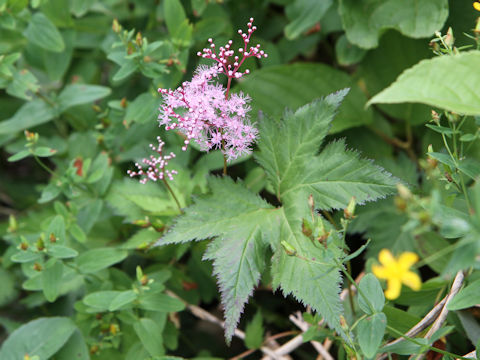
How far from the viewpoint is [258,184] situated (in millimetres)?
1650

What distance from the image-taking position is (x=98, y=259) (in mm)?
1545

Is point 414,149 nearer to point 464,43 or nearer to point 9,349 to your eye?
point 464,43

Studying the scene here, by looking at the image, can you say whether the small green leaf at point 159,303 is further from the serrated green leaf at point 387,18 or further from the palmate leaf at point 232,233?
the serrated green leaf at point 387,18

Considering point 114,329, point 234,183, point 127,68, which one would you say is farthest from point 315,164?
point 114,329

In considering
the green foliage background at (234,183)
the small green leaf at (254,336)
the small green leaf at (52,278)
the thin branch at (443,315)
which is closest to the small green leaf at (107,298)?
the green foliage background at (234,183)

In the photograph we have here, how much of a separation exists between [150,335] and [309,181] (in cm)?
67

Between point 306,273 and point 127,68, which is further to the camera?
point 127,68

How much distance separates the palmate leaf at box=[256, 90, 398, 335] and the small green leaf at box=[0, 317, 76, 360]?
0.80 m

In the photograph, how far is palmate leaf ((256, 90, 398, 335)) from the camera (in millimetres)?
1082

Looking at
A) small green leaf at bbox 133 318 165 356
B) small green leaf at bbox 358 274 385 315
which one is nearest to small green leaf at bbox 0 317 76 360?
small green leaf at bbox 133 318 165 356

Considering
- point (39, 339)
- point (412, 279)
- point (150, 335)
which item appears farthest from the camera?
point (39, 339)

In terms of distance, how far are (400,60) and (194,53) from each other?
0.81m

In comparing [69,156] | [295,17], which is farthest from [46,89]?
[295,17]

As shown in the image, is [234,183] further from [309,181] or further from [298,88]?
[298,88]
